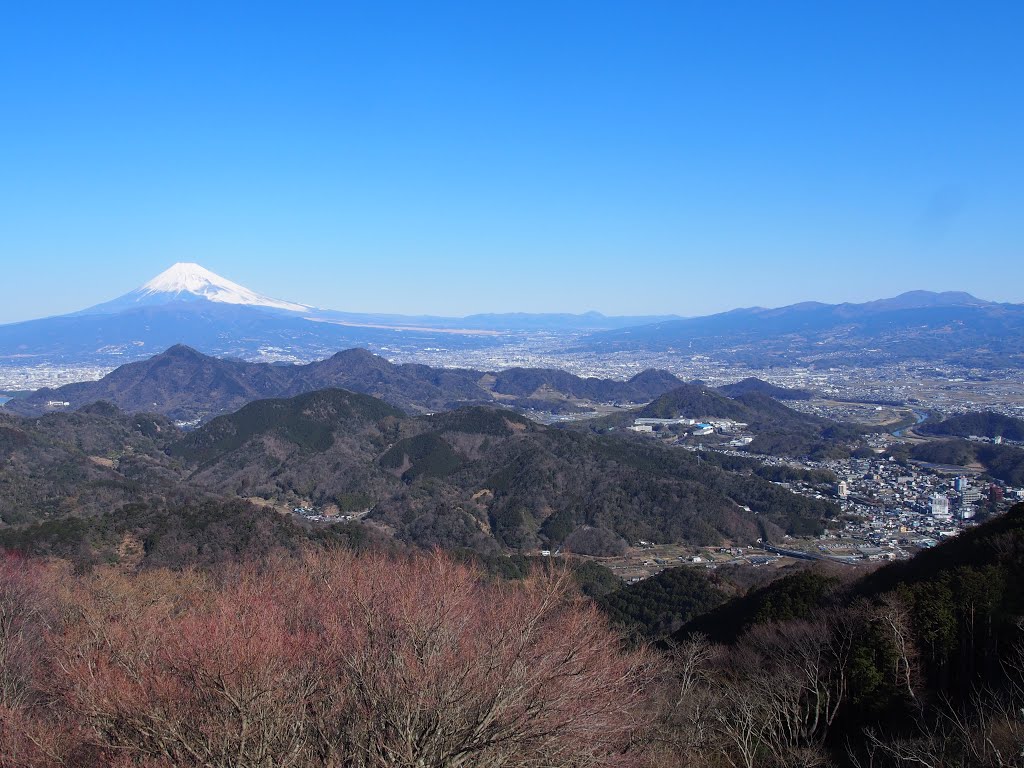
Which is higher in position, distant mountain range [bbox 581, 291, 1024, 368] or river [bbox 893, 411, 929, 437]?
distant mountain range [bbox 581, 291, 1024, 368]

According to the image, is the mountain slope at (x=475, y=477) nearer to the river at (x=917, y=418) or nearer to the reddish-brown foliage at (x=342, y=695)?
the river at (x=917, y=418)

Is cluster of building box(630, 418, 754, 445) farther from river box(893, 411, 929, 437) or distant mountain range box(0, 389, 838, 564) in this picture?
distant mountain range box(0, 389, 838, 564)

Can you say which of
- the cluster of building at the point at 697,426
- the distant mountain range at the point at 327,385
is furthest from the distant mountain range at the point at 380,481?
the distant mountain range at the point at 327,385

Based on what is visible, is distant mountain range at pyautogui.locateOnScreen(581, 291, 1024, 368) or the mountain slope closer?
the mountain slope

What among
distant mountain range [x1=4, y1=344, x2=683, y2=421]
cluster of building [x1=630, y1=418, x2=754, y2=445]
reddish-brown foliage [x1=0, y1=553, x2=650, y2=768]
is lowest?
cluster of building [x1=630, y1=418, x2=754, y2=445]

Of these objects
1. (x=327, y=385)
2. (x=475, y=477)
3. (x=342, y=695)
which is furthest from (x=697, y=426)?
(x=342, y=695)

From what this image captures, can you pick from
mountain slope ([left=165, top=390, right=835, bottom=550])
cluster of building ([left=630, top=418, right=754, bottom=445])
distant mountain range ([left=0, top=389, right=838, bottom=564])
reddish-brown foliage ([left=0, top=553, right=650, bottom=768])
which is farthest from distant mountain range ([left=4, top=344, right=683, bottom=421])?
reddish-brown foliage ([left=0, top=553, right=650, bottom=768])

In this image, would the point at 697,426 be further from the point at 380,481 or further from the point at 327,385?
the point at 327,385

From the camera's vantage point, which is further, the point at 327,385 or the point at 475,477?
the point at 327,385

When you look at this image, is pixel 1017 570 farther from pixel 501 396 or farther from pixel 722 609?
pixel 501 396
